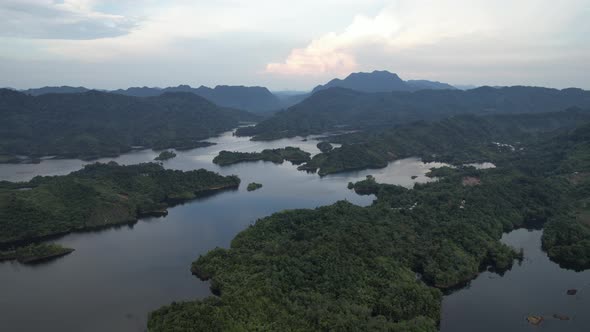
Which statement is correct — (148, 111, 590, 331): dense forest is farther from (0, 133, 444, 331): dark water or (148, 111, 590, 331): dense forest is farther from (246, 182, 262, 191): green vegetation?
(246, 182, 262, 191): green vegetation

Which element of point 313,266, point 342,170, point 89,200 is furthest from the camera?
point 342,170

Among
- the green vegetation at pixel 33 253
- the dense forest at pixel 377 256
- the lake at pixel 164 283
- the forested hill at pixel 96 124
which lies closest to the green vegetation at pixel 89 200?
the lake at pixel 164 283

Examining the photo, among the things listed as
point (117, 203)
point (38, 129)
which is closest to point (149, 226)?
point (117, 203)

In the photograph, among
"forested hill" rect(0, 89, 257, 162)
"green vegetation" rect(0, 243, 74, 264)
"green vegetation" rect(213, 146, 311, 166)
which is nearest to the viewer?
"green vegetation" rect(0, 243, 74, 264)

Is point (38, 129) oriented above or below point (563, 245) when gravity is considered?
above

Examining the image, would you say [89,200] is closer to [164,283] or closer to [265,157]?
[164,283]

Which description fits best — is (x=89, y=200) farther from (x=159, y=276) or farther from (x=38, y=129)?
(x=38, y=129)

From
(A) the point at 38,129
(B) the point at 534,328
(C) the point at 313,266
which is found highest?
(A) the point at 38,129

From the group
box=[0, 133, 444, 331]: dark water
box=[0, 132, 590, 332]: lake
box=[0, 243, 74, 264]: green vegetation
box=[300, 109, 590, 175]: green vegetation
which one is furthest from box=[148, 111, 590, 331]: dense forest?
box=[300, 109, 590, 175]: green vegetation
